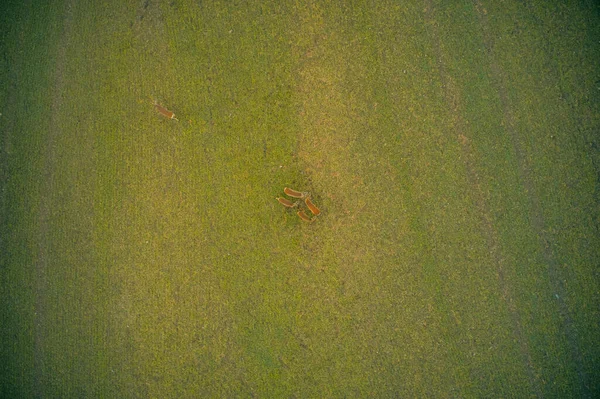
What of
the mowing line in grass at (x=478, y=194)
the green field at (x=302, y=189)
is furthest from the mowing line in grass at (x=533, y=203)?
the mowing line in grass at (x=478, y=194)

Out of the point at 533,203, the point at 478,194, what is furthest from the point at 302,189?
the point at 533,203

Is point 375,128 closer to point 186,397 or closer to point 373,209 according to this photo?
point 373,209

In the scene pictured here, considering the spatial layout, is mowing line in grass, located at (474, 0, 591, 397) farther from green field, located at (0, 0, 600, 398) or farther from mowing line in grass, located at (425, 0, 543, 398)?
mowing line in grass, located at (425, 0, 543, 398)

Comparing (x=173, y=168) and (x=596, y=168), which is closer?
(x=596, y=168)

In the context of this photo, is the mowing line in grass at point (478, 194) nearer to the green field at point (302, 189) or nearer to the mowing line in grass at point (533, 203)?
the green field at point (302, 189)

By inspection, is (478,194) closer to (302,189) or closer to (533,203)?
(533,203)

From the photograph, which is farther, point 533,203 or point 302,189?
point 302,189

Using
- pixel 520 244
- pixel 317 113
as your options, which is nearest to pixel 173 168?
pixel 317 113

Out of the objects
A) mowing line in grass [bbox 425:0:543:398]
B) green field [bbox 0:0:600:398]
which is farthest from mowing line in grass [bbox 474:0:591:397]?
mowing line in grass [bbox 425:0:543:398]
